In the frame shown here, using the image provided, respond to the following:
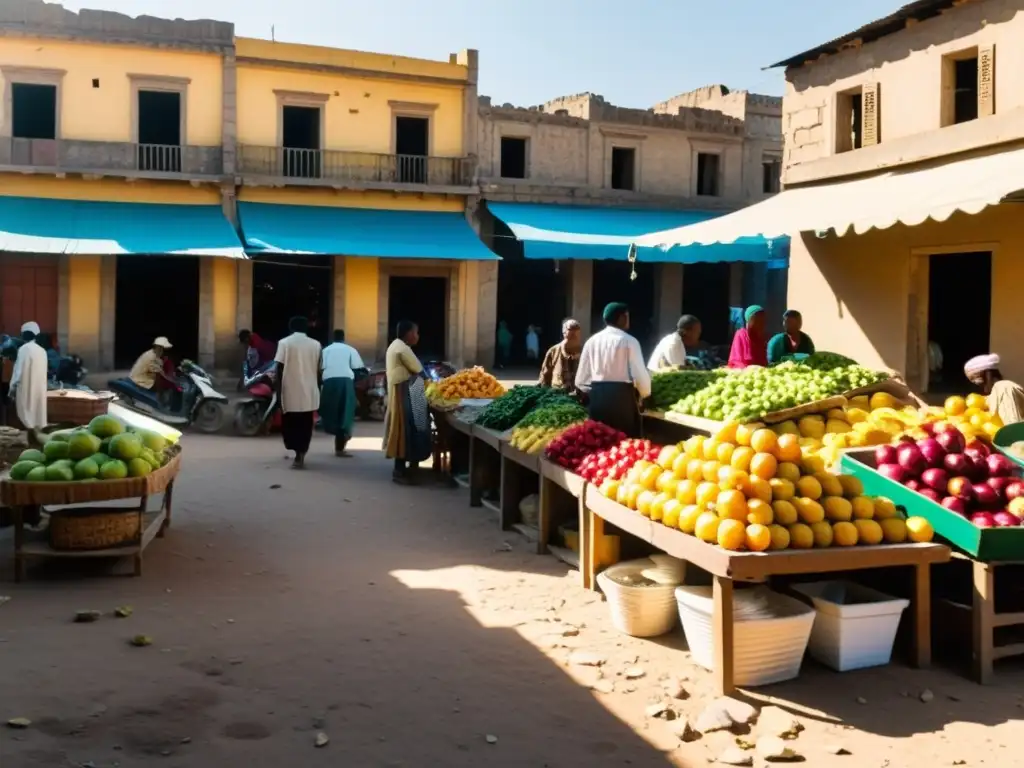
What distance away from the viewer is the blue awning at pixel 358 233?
20.0 metres

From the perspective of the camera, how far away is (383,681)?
4699mm

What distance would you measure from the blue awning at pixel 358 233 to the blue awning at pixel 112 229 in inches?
25.3

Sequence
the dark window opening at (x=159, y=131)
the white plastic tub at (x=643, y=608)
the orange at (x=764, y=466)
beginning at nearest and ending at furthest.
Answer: the orange at (x=764, y=466) < the white plastic tub at (x=643, y=608) < the dark window opening at (x=159, y=131)

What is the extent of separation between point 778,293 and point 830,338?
1430 centimetres

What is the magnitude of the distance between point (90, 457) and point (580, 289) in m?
18.7

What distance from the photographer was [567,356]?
975cm

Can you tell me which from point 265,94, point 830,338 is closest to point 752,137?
point 265,94

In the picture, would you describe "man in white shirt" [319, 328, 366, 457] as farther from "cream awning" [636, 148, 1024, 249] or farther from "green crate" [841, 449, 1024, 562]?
"green crate" [841, 449, 1024, 562]

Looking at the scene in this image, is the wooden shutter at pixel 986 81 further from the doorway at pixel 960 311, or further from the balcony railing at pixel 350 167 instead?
the balcony railing at pixel 350 167

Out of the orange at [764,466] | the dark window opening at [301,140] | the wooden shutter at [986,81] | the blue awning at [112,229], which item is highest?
the dark window opening at [301,140]

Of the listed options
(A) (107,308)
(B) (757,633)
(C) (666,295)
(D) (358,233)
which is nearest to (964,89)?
(B) (757,633)

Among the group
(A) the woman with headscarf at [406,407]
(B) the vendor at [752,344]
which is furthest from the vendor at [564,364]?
(B) the vendor at [752,344]

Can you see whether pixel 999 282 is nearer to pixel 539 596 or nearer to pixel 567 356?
pixel 567 356

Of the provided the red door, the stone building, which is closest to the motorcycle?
the red door
